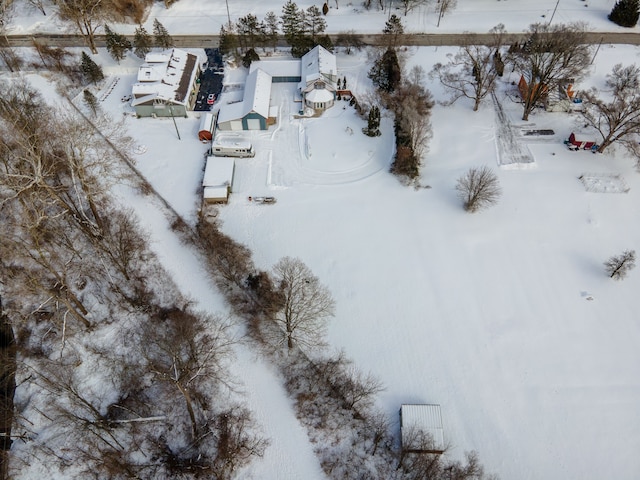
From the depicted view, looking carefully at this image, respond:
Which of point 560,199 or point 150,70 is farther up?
point 150,70

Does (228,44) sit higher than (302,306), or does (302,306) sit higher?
(228,44)

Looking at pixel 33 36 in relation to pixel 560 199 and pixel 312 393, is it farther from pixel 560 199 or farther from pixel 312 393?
pixel 560 199

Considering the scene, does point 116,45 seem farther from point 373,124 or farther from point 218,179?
point 373,124

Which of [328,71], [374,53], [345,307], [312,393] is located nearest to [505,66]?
[374,53]

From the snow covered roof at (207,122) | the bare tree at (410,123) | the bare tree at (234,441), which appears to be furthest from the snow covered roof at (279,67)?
the bare tree at (234,441)

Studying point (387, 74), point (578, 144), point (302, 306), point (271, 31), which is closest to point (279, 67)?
point (271, 31)

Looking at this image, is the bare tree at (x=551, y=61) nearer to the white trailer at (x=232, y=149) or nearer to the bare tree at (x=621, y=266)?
the bare tree at (x=621, y=266)
